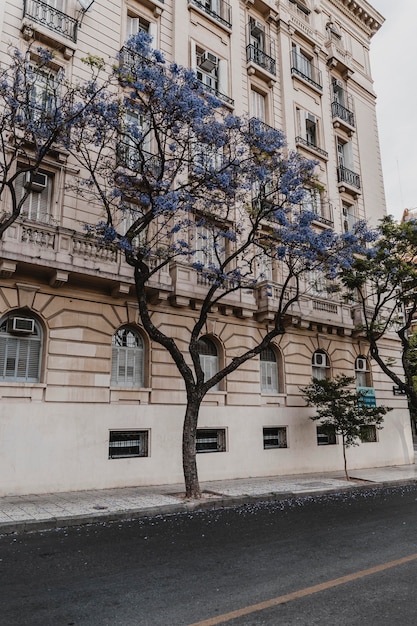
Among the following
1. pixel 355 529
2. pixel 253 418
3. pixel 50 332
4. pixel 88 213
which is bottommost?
pixel 355 529

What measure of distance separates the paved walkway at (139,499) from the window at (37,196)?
23.2 ft

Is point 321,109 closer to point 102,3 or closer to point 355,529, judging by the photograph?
point 102,3

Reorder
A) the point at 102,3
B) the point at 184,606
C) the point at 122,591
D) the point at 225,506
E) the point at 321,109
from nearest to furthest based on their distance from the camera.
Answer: the point at 184,606 < the point at 122,591 < the point at 225,506 < the point at 102,3 < the point at 321,109

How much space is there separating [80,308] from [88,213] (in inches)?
112

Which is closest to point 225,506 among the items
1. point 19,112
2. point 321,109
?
point 19,112

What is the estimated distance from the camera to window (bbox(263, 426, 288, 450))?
16406 millimetres

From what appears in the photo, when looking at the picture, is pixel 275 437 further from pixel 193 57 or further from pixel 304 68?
pixel 304 68

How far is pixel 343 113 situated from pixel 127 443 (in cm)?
1981

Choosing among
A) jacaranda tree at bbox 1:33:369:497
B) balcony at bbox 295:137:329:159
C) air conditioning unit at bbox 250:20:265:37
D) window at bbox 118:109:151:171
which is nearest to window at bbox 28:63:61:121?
jacaranda tree at bbox 1:33:369:497

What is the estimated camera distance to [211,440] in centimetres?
1492

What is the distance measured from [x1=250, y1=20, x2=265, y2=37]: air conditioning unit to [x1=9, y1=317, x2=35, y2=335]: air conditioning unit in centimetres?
1701

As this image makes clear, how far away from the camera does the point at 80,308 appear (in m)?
12.9

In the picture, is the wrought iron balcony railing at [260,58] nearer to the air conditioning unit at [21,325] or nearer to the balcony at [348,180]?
the balcony at [348,180]

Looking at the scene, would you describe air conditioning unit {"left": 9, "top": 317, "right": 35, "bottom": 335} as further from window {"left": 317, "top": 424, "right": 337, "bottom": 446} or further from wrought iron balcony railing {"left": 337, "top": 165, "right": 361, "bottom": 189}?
wrought iron balcony railing {"left": 337, "top": 165, "right": 361, "bottom": 189}
